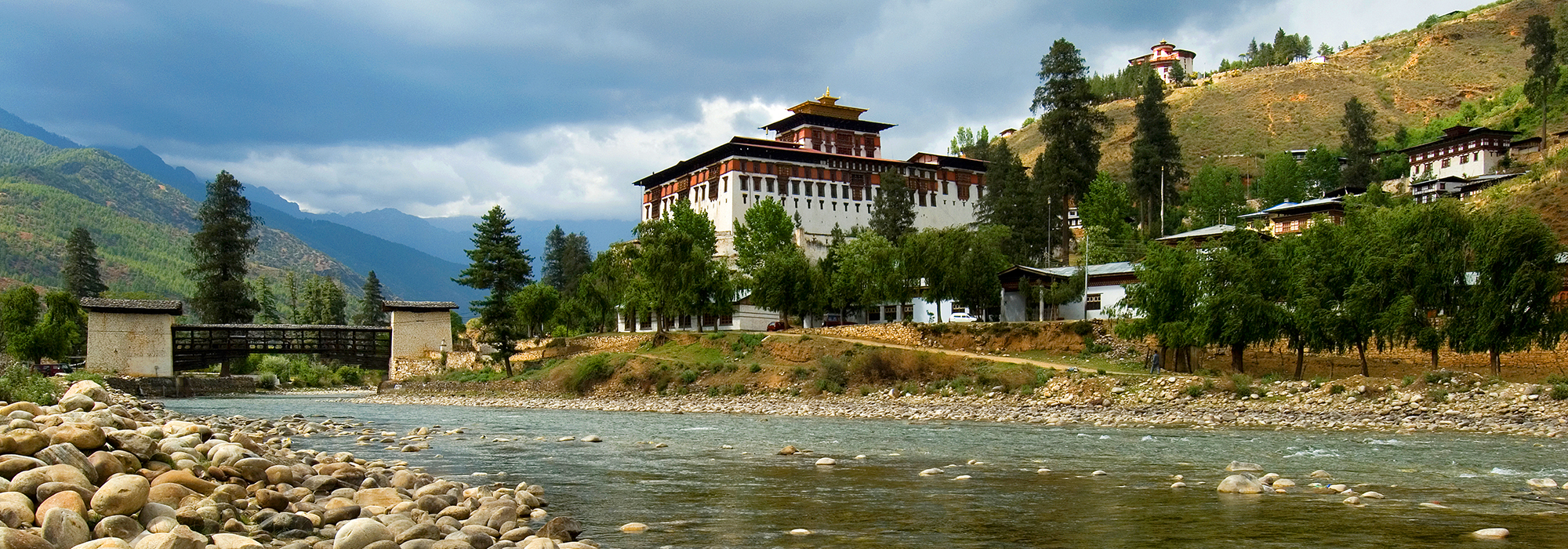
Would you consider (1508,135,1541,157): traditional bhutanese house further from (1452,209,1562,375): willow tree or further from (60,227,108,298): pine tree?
(60,227,108,298): pine tree

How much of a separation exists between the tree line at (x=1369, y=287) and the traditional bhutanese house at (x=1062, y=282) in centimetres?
874

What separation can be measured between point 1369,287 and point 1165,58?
152753 mm

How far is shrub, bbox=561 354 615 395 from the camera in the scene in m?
51.8

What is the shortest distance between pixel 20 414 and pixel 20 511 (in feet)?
16.4

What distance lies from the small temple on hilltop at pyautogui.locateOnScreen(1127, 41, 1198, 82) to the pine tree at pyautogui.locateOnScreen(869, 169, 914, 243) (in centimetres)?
10998

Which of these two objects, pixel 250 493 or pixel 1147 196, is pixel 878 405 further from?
pixel 1147 196

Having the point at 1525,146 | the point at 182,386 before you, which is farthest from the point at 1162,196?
the point at 182,386

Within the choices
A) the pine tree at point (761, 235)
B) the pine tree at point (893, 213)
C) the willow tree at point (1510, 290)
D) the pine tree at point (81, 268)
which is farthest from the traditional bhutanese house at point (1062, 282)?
the pine tree at point (81, 268)

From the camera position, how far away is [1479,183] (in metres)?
76.7

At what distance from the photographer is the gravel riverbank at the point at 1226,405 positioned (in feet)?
90.2

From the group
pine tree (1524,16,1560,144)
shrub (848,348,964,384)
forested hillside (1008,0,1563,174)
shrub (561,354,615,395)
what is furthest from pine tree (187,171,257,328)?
pine tree (1524,16,1560,144)

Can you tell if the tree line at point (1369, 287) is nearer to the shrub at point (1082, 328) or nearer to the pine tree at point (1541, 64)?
the shrub at point (1082, 328)

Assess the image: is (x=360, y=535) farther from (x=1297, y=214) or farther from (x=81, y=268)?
(x=81, y=268)

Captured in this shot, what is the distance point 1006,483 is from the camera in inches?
631
